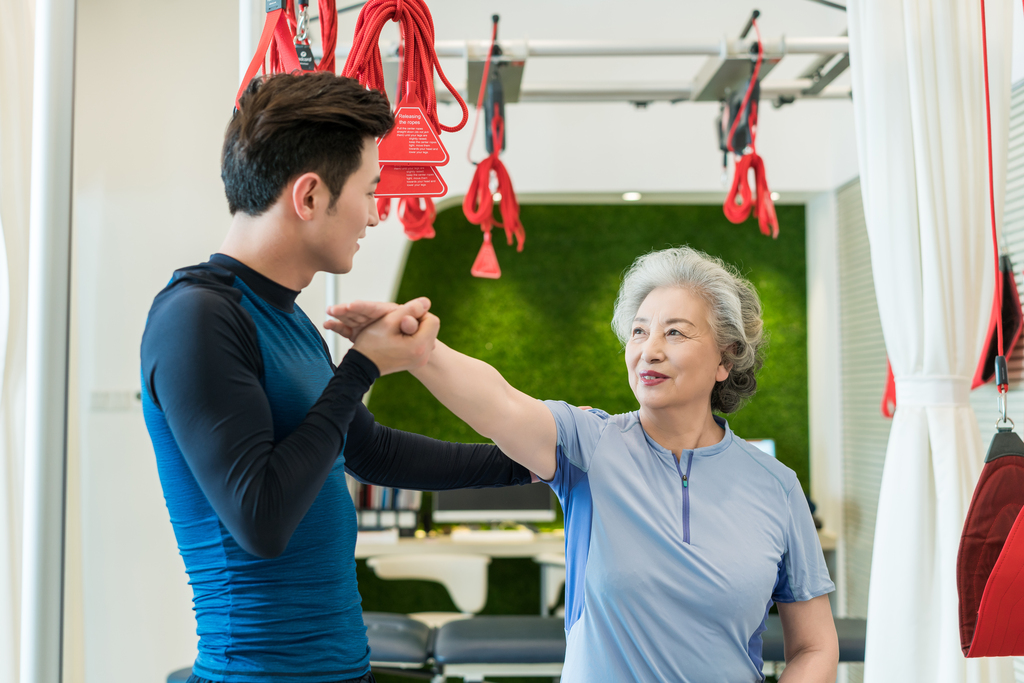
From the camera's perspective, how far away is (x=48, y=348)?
1.02 metres

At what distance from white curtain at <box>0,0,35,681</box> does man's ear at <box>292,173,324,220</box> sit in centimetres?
73

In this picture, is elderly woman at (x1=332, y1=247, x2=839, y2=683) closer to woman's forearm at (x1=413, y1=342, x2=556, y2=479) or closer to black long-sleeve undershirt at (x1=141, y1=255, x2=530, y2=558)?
woman's forearm at (x1=413, y1=342, x2=556, y2=479)

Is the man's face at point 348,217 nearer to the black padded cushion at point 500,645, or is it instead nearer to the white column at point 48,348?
the white column at point 48,348

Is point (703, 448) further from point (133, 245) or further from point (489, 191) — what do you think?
point (133, 245)

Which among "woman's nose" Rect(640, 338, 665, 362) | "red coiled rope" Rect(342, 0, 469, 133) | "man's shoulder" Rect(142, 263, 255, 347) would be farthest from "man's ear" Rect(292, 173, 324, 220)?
"woman's nose" Rect(640, 338, 665, 362)

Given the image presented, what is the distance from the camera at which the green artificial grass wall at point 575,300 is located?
185 inches

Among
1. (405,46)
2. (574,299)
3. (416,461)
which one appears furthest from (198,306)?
(574,299)

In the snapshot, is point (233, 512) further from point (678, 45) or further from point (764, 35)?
point (764, 35)

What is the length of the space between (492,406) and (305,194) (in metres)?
0.42

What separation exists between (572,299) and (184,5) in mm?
2501

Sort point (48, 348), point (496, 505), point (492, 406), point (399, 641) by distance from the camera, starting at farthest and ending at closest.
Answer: point (496, 505), point (399, 641), point (492, 406), point (48, 348)

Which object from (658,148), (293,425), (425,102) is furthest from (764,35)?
(293,425)

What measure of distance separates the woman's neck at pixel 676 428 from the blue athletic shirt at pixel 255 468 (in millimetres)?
614

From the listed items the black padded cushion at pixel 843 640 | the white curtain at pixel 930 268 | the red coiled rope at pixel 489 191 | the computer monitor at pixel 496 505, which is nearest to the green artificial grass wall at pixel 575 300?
the computer monitor at pixel 496 505
